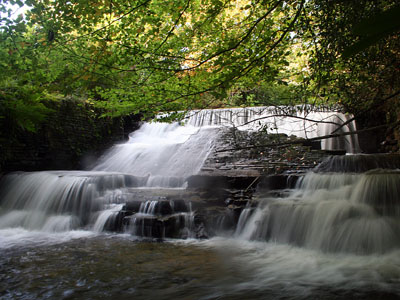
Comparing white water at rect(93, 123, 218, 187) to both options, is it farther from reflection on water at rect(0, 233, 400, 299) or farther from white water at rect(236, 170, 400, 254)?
reflection on water at rect(0, 233, 400, 299)

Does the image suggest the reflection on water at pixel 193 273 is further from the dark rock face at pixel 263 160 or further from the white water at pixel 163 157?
the white water at pixel 163 157

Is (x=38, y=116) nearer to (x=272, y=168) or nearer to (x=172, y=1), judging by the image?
(x=172, y=1)

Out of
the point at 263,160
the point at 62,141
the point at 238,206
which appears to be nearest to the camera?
the point at 238,206

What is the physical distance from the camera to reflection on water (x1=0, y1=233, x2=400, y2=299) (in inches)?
132

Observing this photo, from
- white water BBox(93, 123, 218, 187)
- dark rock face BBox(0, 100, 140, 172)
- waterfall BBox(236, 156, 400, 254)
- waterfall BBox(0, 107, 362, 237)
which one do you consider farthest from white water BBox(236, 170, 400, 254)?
dark rock face BBox(0, 100, 140, 172)

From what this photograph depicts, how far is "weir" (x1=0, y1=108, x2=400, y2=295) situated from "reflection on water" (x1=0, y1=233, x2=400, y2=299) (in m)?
0.11

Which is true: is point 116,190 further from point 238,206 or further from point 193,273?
point 193,273

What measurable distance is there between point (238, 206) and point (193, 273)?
2.79 m

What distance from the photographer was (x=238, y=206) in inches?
259

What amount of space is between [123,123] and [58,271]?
36.3 feet

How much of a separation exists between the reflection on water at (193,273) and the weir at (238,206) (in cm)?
11

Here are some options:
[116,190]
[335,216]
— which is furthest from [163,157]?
[335,216]

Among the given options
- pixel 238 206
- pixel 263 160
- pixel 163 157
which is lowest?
pixel 238 206

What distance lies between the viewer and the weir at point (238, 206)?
15.5ft
